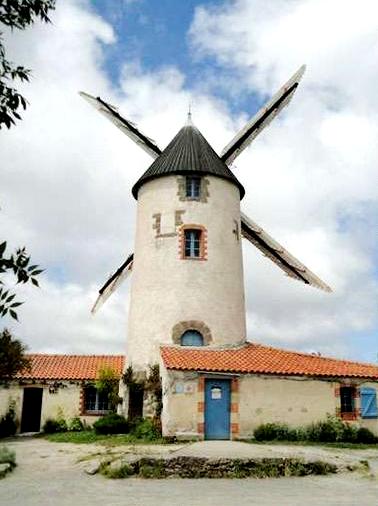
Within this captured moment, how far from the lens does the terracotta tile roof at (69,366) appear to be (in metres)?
25.0

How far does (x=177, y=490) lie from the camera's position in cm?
1036

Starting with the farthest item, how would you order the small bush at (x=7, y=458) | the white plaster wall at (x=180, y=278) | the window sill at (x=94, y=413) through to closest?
the window sill at (x=94, y=413) < the white plaster wall at (x=180, y=278) < the small bush at (x=7, y=458)

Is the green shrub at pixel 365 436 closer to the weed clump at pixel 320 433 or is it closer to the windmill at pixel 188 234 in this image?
the weed clump at pixel 320 433

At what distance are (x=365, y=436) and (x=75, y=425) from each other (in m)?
12.5

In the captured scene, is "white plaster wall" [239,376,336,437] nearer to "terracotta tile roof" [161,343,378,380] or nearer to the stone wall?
the stone wall

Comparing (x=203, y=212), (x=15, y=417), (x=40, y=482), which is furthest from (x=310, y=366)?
(x=15, y=417)

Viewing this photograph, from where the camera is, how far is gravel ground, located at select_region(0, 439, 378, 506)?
920cm

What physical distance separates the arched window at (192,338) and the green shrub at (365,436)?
673cm

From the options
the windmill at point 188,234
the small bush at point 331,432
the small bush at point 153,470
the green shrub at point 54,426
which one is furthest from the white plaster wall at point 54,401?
the small bush at point 153,470

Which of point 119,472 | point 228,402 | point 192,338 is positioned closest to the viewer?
point 119,472

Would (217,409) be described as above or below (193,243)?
below

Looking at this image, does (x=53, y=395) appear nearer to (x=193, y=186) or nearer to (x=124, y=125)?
(x=193, y=186)

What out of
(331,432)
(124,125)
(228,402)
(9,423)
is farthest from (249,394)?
(124,125)

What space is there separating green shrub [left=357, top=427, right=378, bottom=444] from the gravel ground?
6984mm
